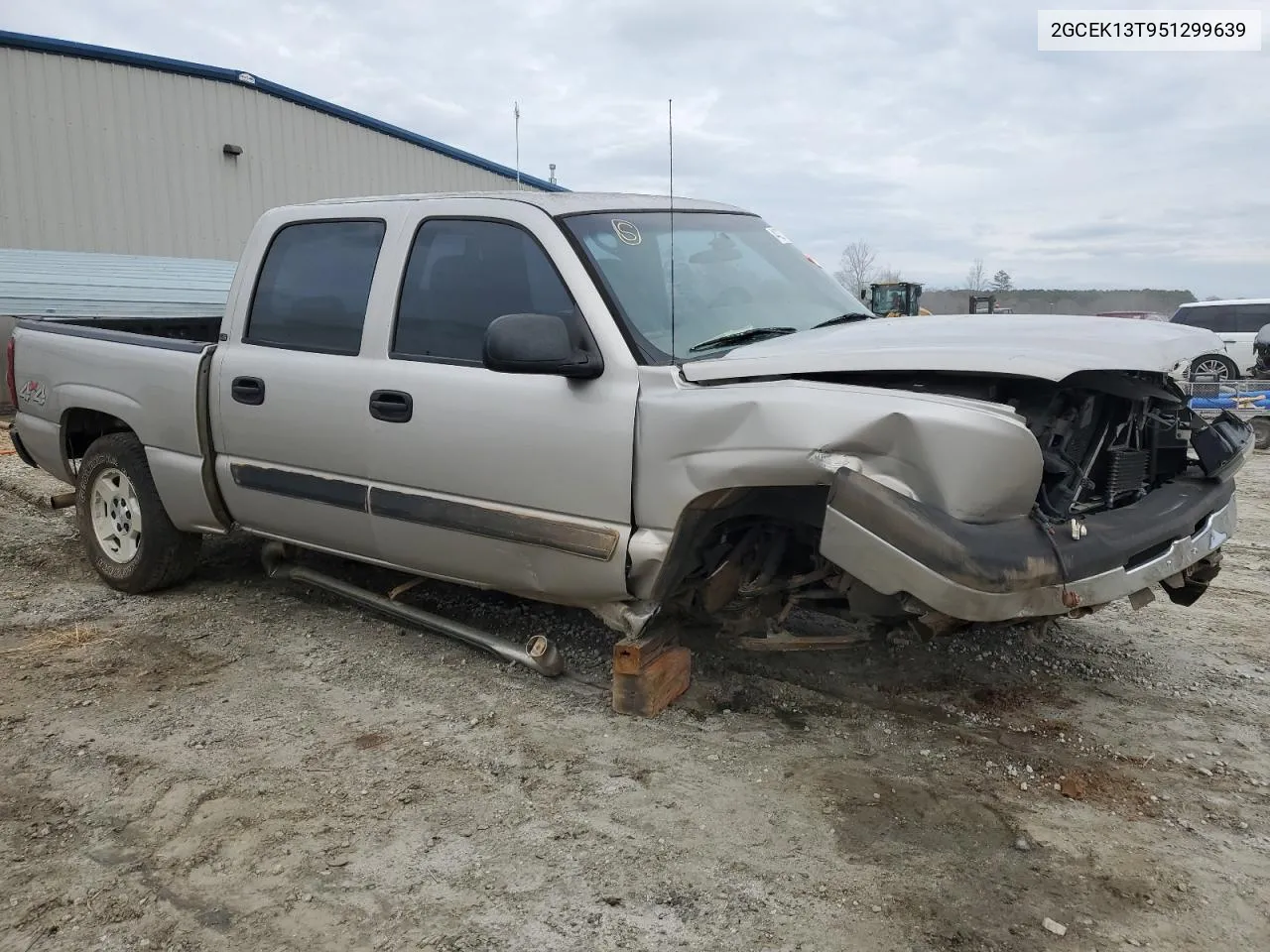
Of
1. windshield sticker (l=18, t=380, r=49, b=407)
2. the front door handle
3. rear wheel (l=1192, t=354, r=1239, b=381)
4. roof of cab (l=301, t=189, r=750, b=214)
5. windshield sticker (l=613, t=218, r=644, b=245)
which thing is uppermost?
roof of cab (l=301, t=189, r=750, b=214)

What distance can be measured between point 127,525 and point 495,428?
266 cm

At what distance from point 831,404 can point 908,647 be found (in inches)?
69.7

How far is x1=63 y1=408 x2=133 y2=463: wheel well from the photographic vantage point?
205 inches

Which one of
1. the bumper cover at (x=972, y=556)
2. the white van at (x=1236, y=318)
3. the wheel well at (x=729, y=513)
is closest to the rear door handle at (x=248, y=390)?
the wheel well at (x=729, y=513)

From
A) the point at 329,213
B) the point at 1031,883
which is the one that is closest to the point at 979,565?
the point at 1031,883

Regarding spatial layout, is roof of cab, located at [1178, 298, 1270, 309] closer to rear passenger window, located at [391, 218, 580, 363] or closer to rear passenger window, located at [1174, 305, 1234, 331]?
rear passenger window, located at [1174, 305, 1234, 331]

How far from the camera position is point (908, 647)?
14.0 feet

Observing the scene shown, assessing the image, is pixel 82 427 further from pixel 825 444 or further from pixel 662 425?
pixel 825 444

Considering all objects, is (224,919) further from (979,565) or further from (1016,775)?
(1016,775)

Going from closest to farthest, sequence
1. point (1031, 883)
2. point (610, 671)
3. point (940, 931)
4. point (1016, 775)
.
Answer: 1. point (940, 931)
2. point (1031, 883)
3. point (1016, 775)
4. point (610, 671)

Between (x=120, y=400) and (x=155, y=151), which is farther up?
(x=155, y=151)

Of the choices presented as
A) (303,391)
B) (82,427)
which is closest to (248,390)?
(303,391)

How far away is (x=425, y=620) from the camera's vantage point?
169 inches

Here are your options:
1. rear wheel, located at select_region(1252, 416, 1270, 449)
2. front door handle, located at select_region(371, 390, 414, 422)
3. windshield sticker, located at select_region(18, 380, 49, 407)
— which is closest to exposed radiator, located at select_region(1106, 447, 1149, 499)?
front door handle, located at select_region(371, 390, 414, 422)
